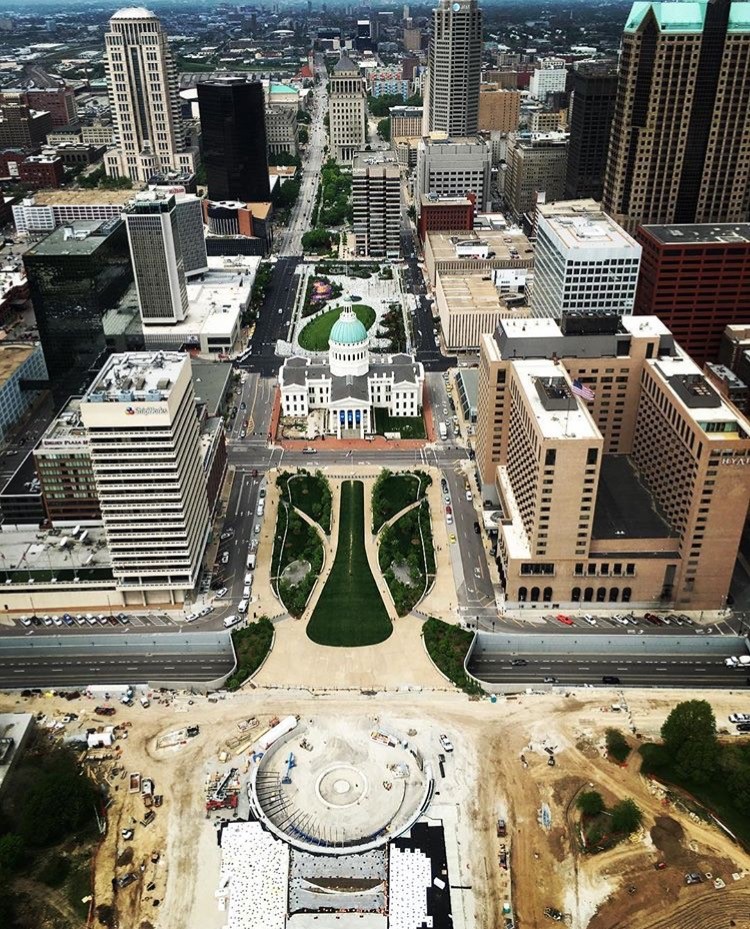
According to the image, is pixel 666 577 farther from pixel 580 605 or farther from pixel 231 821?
pixel 231 821

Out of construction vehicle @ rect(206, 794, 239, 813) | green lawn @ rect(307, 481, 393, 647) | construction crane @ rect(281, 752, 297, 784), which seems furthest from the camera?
green lawn @ rect(307, 481, 393, 647)

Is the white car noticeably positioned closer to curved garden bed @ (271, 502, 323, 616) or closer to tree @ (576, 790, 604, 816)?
tree @ (576, 790, 604, 816)

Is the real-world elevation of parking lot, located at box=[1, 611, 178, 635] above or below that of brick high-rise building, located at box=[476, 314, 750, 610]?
below

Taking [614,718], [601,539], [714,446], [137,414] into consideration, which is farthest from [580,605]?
[137,414]

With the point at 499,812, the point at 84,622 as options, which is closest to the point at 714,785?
the point at 499,812

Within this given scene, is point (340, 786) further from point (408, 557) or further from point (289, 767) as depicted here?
point (408, 557)

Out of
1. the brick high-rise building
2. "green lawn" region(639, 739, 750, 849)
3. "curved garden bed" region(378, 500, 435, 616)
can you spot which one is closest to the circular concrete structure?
"curved garden bed" region(378, 500, 435, 616)
